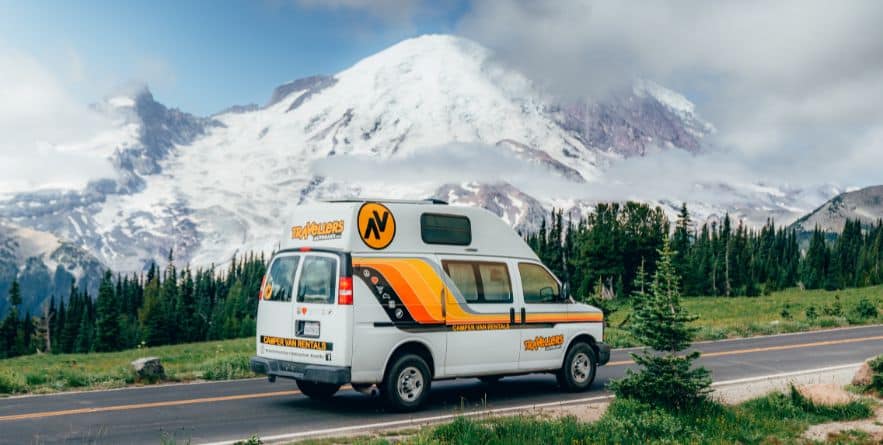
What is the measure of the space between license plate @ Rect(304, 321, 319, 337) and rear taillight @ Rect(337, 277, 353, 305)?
615 millimetres

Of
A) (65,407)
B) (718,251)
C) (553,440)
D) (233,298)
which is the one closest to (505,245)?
(553,440)

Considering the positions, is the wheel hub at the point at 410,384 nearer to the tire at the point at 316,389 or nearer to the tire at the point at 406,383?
the tire at the point at 406,383

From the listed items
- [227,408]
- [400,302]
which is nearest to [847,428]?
[400,302]

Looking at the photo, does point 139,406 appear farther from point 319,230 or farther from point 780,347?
point 780,347

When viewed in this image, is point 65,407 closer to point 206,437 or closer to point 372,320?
point 206,437

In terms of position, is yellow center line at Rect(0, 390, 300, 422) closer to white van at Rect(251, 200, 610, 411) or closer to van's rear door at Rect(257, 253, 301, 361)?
white van at Rect(251, 200, 610, 411)

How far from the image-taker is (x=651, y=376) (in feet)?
36.8

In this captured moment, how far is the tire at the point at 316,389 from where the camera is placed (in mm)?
14195

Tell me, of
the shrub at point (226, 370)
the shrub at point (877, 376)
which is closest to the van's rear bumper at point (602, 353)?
the shrub at point (877, 376)

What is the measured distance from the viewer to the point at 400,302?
492 inches

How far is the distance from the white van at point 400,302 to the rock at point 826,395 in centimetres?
415

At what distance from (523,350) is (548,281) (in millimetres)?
1422

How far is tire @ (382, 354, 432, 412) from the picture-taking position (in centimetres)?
1235

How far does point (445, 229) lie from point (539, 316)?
7.80 feet
